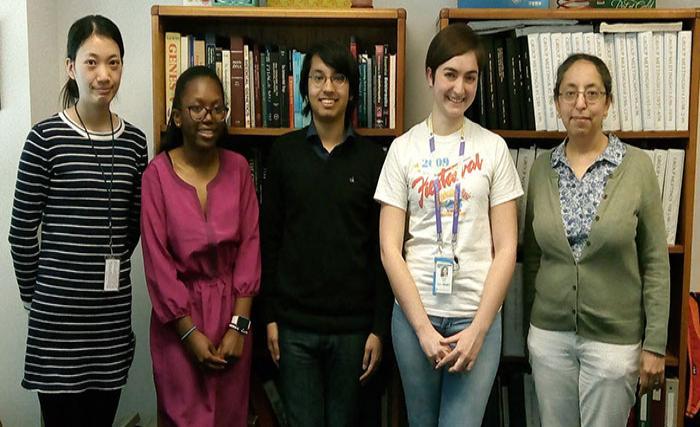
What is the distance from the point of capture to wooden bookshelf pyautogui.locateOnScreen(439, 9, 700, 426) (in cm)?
208

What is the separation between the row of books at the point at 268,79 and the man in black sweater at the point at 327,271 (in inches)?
9.5

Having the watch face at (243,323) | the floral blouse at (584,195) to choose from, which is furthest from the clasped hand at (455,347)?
the watch face at (243,323)

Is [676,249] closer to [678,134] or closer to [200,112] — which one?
[678,134]

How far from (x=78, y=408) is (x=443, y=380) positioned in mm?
1034

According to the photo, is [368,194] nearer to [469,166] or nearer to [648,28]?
[469,166]

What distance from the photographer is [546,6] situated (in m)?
2.18

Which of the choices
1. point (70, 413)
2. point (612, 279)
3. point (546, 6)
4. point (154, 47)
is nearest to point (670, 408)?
point (612, 279)

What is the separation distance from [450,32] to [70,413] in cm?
150

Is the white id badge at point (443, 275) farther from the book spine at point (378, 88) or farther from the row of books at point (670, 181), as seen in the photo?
the book spine at point (378, 88)

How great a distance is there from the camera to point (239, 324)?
6.22 ft

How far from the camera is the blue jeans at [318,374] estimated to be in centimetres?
191

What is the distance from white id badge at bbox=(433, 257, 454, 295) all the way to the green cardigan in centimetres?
31

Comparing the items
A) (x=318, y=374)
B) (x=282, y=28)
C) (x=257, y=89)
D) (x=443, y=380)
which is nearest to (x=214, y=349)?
(x=318, y=374)

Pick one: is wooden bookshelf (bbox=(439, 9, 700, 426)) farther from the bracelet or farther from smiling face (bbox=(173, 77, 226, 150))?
the bracelet
